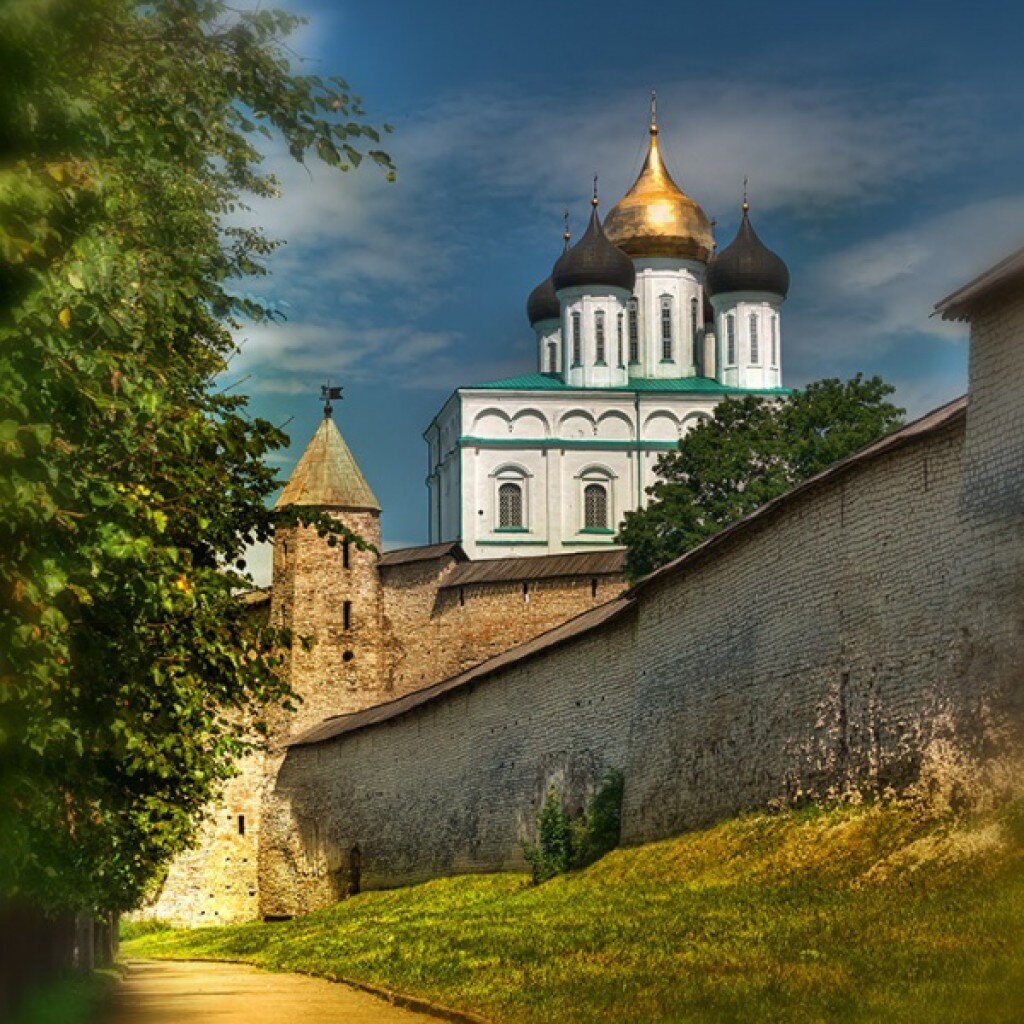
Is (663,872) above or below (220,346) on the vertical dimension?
→ below

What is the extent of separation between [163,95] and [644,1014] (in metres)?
5.03

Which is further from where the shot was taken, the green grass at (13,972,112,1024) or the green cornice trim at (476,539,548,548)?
the green cornice trim at (476,539,548,548)

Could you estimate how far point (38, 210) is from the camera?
6.72 meters

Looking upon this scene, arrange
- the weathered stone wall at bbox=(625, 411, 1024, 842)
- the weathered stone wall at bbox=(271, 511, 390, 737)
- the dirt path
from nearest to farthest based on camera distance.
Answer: the dirt path, the weathered stone wall at bbox=(625, 411, 1024, 842), the weathered stone wall at bbox=(271, 511, 390, 737)

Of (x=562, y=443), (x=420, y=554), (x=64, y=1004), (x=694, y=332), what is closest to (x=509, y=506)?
(x=562, y=443)

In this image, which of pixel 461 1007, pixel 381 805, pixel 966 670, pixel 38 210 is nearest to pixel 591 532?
pixel 381 805

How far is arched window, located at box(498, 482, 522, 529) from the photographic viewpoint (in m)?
63.8

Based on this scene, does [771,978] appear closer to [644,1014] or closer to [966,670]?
[644,1014]

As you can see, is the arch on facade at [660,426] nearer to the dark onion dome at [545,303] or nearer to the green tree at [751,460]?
the dark onion dome at [545,303]

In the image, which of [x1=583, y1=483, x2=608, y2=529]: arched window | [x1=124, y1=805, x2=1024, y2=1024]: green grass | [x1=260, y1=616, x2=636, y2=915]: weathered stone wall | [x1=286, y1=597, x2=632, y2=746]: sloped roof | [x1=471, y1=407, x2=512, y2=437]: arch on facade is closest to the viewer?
[x1=124, y1=805, x2=1024, y2=1024]: green grass

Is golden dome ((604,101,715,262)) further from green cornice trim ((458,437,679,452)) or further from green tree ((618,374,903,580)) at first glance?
green tree ((618,374,903,580))

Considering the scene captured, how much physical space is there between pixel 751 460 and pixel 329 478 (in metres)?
8.92

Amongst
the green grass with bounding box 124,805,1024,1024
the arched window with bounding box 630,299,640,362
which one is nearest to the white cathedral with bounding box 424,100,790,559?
the arched window with bounding box 630,299,640,362

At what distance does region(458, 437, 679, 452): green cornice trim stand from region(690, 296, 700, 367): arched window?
594 cm
